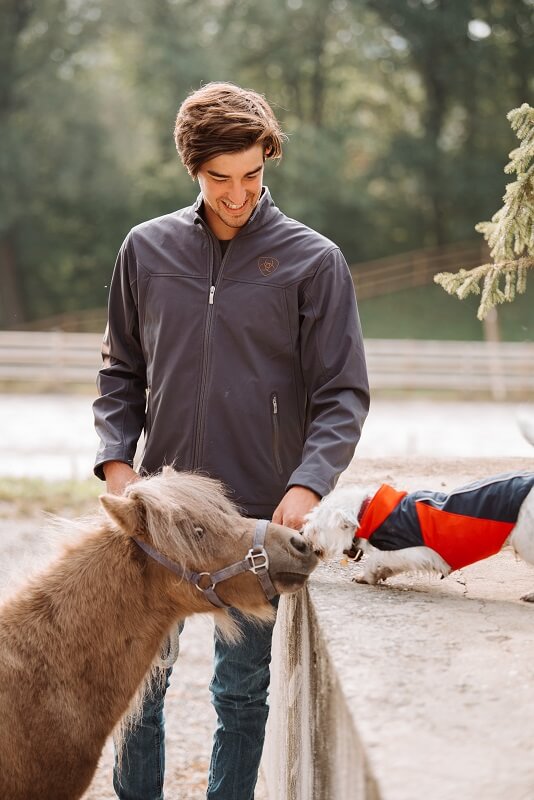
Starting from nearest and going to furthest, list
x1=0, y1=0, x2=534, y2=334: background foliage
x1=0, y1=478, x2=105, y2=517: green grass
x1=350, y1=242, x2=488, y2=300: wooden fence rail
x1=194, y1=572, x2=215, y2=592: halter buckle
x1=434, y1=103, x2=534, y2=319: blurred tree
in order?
x1=194, y1=572, x2=215, y2=592: halter buckle
x1=434, y1=103, x2=534, y2=319: blurred tree
x1=0, y1=478, x2=105, y2=517: green grass
x1=0, y1=0, x2=534, y2=334: background foliage
x1=350, y1=242, x2=488, y2=300: wooden fence rail

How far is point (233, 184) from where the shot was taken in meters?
2.99

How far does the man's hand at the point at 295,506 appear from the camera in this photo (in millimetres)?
2914

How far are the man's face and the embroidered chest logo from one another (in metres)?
0.15

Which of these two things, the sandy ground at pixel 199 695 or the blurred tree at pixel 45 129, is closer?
the sandy ground at pixel 199 695

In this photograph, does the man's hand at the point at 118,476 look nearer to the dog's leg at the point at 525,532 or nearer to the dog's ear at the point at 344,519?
the dog's ear at the point at 344,519

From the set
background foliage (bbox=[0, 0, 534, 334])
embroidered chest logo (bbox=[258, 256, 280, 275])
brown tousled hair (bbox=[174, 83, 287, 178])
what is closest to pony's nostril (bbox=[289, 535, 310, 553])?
embroidered chest logo (bbox=[258, 256, 280, 275])

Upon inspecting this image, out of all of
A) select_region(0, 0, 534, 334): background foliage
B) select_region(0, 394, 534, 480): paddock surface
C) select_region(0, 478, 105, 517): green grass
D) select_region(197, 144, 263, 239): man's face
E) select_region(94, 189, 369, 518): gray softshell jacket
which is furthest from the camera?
select_region(0, 0, 534, 334): background foliage

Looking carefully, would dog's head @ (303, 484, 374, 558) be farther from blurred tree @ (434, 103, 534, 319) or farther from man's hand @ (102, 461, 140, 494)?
blurred tree @ (434, 103, 534, 319)

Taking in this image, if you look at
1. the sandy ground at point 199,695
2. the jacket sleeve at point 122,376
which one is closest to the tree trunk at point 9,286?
the sandy ground at point 199,695

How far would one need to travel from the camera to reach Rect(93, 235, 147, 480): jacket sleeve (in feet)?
10.8

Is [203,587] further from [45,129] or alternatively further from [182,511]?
[45,129]

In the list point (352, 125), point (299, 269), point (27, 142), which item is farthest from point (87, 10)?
point (299, 269)

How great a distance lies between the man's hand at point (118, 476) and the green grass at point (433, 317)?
23.5m

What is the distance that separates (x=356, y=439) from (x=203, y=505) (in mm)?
597
